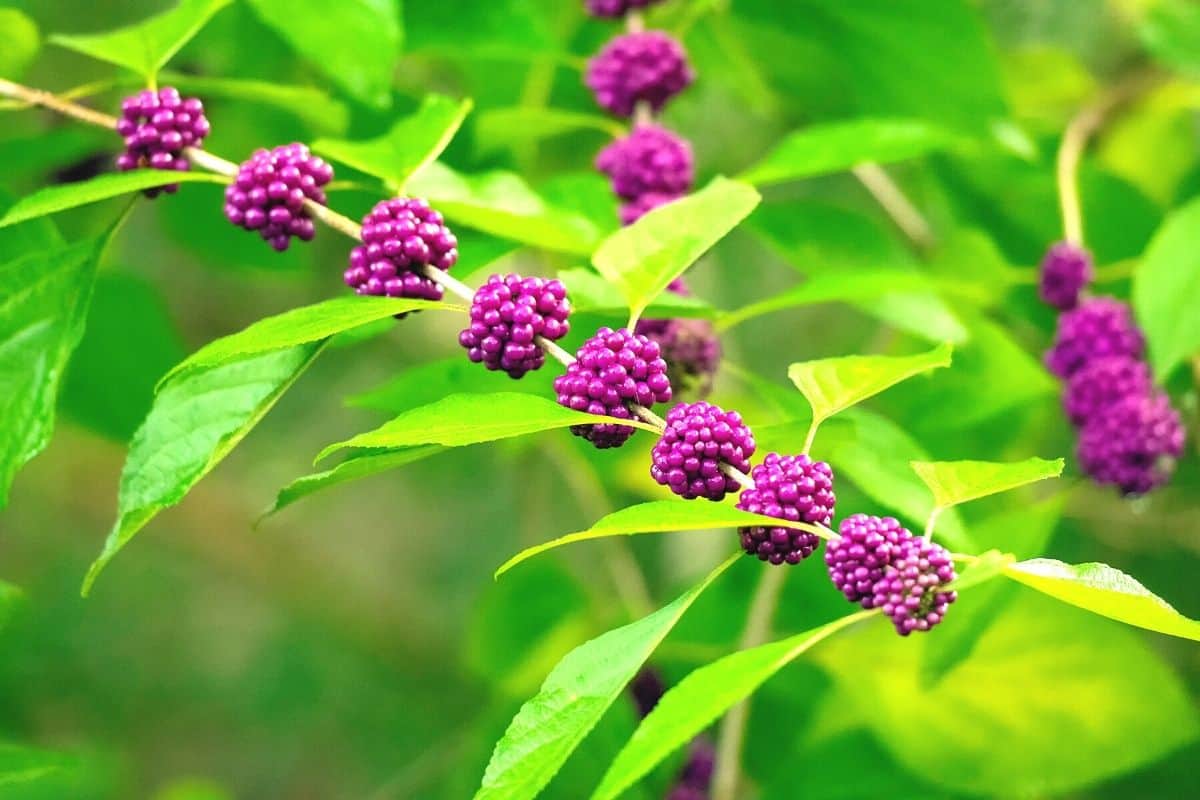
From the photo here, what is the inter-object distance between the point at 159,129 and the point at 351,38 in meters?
0.16

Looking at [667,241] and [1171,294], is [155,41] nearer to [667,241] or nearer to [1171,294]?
[667,241]

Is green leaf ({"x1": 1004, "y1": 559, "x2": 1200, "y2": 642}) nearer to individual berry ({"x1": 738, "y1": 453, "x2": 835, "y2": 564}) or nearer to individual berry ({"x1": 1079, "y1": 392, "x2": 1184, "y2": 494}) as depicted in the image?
individual berry ({"x1": 738, "y1": 453, "x2": 835, "y2": 564})

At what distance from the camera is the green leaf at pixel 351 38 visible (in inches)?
27.7

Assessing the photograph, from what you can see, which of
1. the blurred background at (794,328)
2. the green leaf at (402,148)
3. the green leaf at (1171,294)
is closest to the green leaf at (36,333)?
the blurred background at (794,328)

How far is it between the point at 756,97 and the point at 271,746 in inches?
88.3

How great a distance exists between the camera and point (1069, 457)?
57.4 inches

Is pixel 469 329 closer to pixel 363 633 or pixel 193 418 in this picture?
pixel 193 418

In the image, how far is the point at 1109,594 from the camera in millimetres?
427

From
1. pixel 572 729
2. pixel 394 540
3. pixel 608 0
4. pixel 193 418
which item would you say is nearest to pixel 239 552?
pixel 394 540

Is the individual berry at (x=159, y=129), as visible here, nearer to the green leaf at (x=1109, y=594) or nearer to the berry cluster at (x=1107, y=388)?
Answer: the green leaf at (x=1109, y=594)

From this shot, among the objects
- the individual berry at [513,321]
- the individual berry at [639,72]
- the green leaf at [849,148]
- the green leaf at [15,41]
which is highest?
the green leaf at [15,41]

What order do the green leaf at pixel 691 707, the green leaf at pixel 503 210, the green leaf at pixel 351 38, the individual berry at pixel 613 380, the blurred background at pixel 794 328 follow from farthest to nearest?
the blurred background at pixel 794 328 → the green leaf at pixel 351 38 → the green leaf at pixel 503 210 → the individual berry at pixel 613 380 → the green leaf at pixel 691 707

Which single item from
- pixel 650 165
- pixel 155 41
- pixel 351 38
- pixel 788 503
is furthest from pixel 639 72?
pixel 788 503

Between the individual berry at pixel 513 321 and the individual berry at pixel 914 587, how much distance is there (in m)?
0.17
